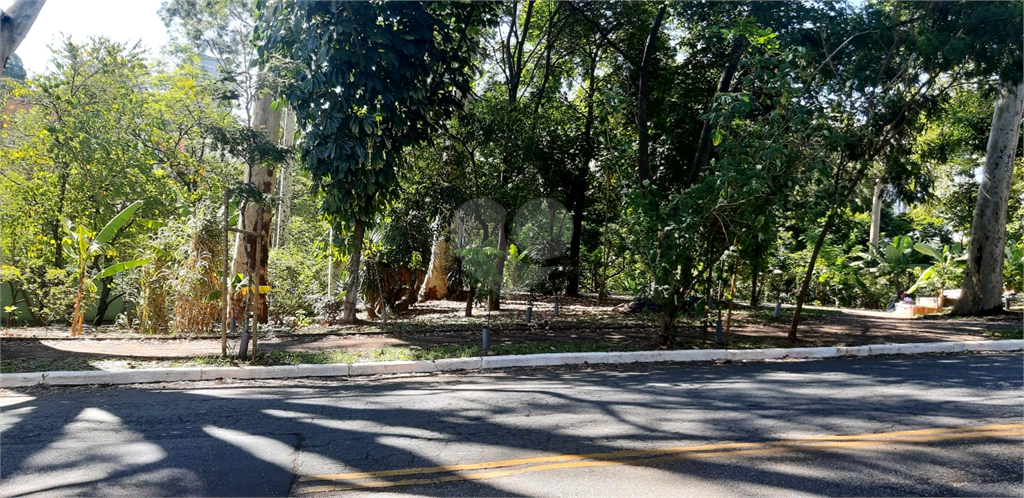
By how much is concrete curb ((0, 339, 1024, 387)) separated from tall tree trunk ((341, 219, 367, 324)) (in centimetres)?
430

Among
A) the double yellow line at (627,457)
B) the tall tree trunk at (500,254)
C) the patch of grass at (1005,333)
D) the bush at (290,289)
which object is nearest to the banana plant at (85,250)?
the bush at (290,289)

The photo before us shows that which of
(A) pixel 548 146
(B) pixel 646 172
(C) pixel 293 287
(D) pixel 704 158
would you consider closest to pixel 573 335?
(B) pixel 646 172

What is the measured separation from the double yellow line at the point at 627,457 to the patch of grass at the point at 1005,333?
27.5 feet

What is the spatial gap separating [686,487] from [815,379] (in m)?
4.62

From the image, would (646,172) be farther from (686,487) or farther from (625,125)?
(686,487)

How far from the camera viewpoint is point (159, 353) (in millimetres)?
10336

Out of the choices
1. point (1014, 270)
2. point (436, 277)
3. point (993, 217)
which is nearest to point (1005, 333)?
point (993, 217)

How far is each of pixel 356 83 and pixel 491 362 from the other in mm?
5446

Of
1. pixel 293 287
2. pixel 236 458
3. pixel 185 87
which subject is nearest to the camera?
pixel 236 458

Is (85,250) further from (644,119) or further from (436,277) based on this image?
(644,119)

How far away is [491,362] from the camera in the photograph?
9820mm

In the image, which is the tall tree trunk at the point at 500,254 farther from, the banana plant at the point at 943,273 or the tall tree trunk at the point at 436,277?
the banana plant at the point at 943,273

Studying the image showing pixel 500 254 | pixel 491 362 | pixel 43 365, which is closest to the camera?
pixel 43 365

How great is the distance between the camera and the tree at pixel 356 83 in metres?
11.5
